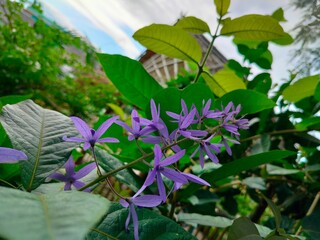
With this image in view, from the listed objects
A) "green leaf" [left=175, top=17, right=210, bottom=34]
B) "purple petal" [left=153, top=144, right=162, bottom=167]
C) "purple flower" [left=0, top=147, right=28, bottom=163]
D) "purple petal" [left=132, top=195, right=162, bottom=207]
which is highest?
"green leaf" [left=175, top=17, right=210, bottom=34]

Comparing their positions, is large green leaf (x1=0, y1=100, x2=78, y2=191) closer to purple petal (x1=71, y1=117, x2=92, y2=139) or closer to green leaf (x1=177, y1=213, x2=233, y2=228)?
purple petal (x1=71, y1=117, x2=92, y2=139)

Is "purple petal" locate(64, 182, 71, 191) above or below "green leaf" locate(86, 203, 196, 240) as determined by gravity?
below

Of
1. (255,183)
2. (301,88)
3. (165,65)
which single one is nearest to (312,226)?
(255,183)

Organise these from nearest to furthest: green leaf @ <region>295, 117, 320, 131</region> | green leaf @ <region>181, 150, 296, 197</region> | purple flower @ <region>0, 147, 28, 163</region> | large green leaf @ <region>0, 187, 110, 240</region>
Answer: large green leaf @ <region>0, 187, 110, 240</region> → purple flower @ <region>0, 147, 28, 163</region> → green leaf @ <region>181, 150, 296, 197</region> → green leaf @ <region>295, 117, 320, 131</region>

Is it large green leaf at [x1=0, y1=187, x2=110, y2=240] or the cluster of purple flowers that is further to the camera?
the cluster of purple flowers

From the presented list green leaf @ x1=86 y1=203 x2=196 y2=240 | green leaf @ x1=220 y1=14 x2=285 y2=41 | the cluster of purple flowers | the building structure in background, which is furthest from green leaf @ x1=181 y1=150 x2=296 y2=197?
the building structure in background

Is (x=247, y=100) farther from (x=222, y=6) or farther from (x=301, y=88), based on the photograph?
(x=301, y=88)

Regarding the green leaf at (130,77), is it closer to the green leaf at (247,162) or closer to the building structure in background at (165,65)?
the green leaf at (247,162)
